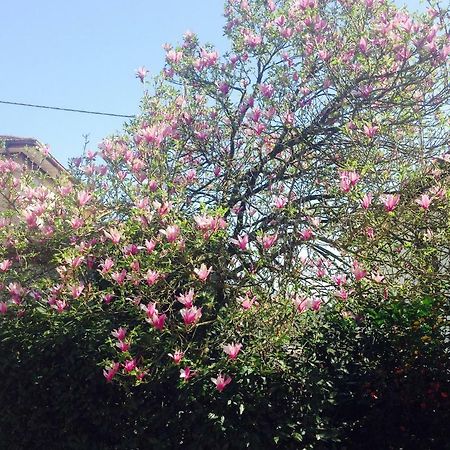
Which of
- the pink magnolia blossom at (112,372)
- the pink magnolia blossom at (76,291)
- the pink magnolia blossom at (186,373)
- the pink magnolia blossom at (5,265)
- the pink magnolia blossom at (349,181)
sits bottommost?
the pink magnolia blossom at (112,372)

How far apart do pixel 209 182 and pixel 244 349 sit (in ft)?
7.35

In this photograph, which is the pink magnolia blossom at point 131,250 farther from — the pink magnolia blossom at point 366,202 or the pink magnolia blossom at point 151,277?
the pink magnolia blossom at point 366,202

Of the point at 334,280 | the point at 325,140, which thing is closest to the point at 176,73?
the point at 325,140

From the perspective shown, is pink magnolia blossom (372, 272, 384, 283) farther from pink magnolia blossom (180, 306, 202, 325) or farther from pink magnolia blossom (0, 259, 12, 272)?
pink magnolia blossom (0, 259, 12, 272)

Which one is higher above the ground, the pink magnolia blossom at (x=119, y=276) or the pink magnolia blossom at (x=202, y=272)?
the pink magnolia blossom at (x=202, y=272)

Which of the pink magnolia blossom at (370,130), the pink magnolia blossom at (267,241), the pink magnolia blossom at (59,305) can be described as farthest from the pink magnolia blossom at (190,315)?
the pink magnolia blossom at (370,130)

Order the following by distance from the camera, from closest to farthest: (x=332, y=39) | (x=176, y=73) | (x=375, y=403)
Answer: (x=375, y=403) → (x=332, y=39) → (x=176, y=73)

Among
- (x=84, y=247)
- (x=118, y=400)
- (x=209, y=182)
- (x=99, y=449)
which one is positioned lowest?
(x=99, y=449)

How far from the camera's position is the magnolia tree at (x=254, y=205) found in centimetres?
410

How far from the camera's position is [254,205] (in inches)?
217

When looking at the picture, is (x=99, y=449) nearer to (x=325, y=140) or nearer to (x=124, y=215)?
(x=124, y=215)

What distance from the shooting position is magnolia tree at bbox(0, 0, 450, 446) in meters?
4.10

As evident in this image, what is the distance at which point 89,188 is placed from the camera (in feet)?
18.3

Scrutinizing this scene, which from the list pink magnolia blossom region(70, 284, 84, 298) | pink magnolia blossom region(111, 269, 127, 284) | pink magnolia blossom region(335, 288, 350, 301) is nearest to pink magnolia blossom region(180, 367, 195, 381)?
pink magnolia blossom region(111, 269, 127, 284)
